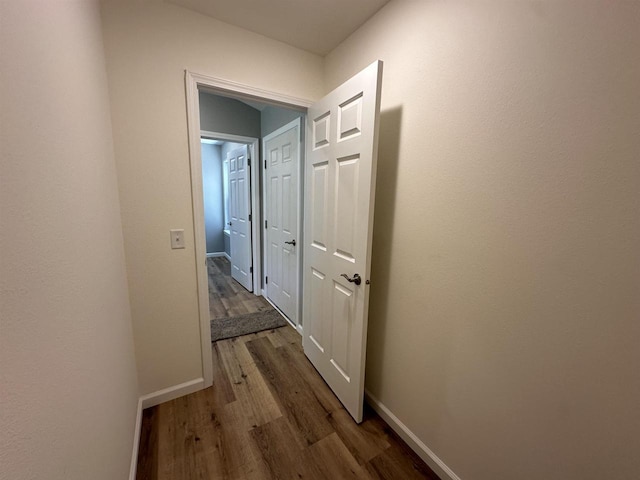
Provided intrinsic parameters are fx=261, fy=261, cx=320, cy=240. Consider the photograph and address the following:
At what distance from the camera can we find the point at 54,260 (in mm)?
614

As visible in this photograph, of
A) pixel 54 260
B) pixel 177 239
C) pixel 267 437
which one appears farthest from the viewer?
pixel 177 239

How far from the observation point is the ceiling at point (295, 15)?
1.42 m

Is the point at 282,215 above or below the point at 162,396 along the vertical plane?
above

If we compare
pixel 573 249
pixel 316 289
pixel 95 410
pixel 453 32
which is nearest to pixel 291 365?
pixel 316 289

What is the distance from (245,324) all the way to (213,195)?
11.3 ft

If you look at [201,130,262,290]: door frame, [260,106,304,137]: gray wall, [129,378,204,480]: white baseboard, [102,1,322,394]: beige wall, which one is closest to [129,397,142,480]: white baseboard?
[129,378,204,480]: white baseboard

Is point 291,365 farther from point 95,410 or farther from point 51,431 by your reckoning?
point 51,431

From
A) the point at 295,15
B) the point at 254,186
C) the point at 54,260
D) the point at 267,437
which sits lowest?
the point at 267,437

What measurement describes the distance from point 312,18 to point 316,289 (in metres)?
1.72

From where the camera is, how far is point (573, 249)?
0.82 meters

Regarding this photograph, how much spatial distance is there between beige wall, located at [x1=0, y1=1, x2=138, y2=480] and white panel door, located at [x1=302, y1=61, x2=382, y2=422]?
1121 millimetres

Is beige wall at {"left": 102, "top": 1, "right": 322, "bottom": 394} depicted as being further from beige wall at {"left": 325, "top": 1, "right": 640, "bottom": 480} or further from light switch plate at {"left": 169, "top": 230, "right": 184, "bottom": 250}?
beige wall at {"left": 325, "top": 1, "right": 640, "bottom": 480}

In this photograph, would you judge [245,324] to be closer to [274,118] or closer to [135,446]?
[135,446]

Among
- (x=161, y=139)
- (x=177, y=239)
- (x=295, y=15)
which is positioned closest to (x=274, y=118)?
(x=295, y=15)
